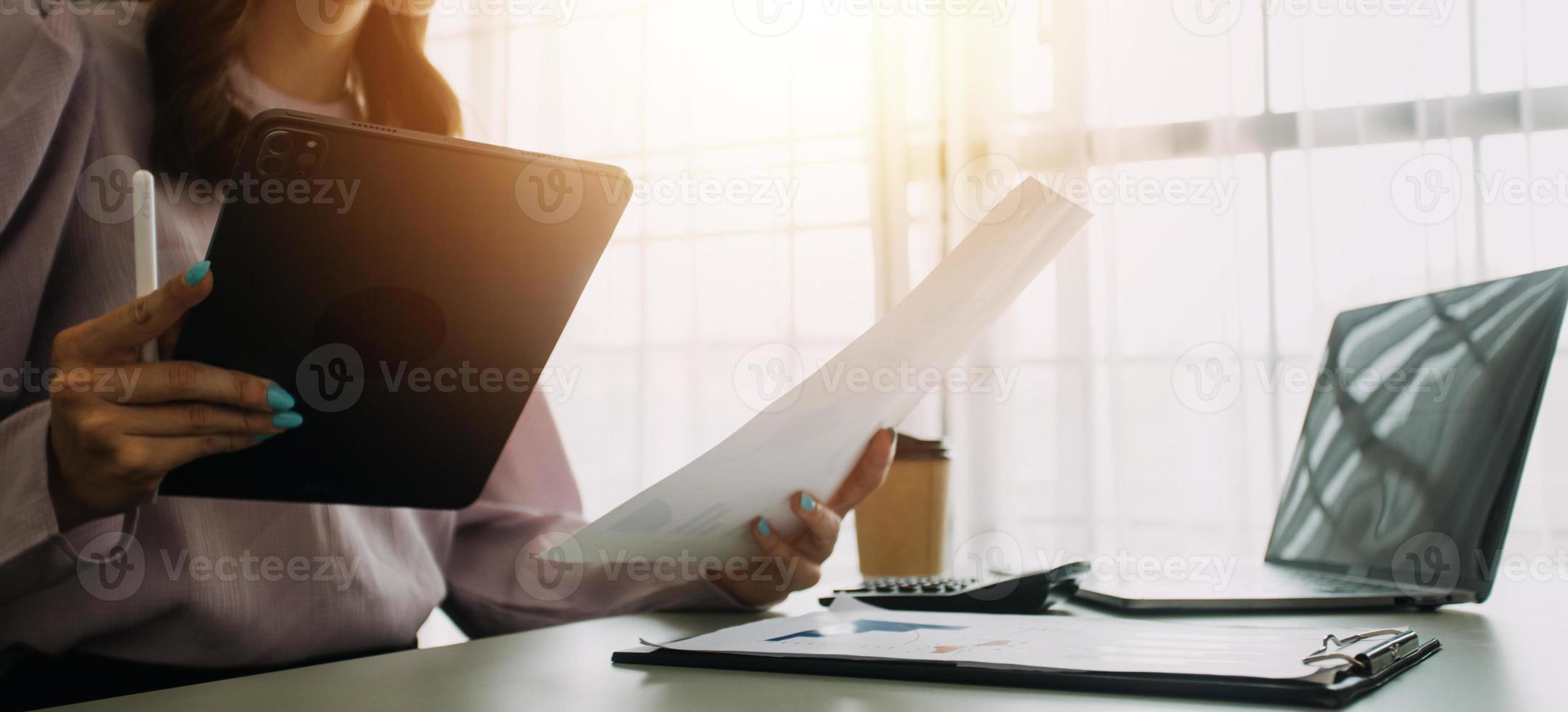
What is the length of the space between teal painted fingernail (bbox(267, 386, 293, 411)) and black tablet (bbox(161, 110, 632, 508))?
23 millimetres

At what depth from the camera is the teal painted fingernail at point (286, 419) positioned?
55 centimetres

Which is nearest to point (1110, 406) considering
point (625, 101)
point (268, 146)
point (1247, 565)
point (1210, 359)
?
point (1210, 359)

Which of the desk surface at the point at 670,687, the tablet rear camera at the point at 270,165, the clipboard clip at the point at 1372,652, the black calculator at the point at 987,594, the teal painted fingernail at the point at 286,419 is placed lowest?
the black calculator at the point at 987,594

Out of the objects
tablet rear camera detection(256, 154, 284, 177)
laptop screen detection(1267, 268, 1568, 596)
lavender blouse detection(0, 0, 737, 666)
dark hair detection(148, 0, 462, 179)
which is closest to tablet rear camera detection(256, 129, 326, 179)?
tablet rear camera detection(256, 154, 284, 177)

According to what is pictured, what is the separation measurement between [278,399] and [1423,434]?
0.84 metres

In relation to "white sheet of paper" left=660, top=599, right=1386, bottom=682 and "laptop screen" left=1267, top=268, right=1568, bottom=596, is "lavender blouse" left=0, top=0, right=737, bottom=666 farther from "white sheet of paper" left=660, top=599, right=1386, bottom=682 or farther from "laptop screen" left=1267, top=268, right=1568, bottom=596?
"laptop screen" left=1267, top=268, right=1568, bottom=596

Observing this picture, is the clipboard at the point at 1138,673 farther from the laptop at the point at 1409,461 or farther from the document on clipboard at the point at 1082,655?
the laptop at the point at 1409,461

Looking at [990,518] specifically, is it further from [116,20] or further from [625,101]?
[116,20]

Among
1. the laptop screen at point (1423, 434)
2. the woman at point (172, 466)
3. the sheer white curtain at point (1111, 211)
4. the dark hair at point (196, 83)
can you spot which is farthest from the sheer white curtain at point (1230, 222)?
the dark hair at point (196, 83)

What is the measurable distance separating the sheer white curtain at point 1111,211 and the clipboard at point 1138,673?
168 centimetres

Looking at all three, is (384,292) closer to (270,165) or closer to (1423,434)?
(270,165)

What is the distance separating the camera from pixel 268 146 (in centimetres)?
49

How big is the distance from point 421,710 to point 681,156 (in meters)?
2.28

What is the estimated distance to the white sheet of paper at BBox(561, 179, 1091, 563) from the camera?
1.86 feet
